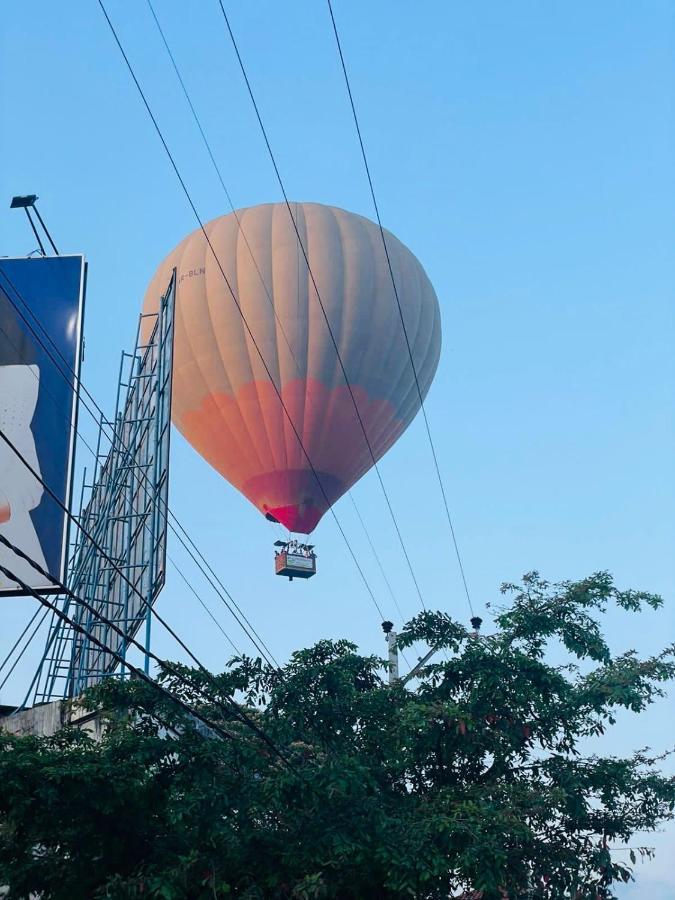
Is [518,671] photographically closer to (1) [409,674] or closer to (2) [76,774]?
(1) [409,674]

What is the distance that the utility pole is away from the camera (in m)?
20.4

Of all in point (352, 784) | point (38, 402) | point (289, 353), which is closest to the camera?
point (352, 784)

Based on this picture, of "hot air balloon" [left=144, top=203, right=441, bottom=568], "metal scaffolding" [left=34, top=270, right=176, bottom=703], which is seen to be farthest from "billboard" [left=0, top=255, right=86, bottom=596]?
"hot air balloon" [left=144, top=203, right=441, bottom=568]

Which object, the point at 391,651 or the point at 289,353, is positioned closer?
the point at 391,651

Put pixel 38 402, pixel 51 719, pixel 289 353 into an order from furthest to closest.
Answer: pixel 289 353 → pixel 38 402 → pixel 51 719

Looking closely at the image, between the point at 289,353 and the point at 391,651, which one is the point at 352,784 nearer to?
the point at 391,651

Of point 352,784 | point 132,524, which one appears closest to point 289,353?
point 132,524

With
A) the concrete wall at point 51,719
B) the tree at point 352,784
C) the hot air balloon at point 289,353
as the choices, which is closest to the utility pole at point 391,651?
the tree at point 352,784

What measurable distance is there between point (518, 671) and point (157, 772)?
5.84 m

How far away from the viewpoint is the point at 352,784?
50.8ft

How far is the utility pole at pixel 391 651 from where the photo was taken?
67.1 ft

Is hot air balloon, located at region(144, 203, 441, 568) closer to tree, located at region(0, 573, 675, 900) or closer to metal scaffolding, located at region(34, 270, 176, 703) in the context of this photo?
metal scaffolding, located at region(34, 270, 176, 703)

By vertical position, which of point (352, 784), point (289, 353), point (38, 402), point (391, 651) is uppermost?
point (289, 353)

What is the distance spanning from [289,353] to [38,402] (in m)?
11.2
